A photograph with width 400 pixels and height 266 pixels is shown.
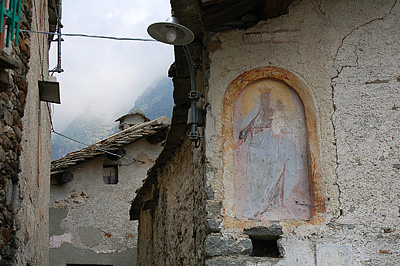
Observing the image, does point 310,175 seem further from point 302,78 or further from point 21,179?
point 21,179

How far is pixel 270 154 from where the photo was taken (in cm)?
419

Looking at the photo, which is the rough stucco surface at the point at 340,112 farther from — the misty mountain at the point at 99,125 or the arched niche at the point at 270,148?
the misty mountain at the point at 99,125

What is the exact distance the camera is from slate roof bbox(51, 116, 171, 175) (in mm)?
11039

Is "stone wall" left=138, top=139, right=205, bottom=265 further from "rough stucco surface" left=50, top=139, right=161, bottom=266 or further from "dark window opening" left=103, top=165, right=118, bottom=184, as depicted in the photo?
"dark window opening" left=103, top=165, right=118, bottom=184

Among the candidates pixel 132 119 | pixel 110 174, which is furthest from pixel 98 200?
pixel 132 119

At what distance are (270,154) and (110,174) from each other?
8403 millimetres

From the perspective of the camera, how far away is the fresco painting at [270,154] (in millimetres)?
4066

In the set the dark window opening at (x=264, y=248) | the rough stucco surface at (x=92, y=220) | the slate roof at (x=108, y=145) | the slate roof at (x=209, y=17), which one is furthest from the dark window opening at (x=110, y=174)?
the dark window opening at (x=264, y=248)

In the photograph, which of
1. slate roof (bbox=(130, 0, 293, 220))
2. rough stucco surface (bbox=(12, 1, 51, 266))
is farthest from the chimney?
slate roof (bbox=(130, 0, 293, 220))

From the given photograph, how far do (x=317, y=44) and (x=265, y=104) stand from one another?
0.71 metres

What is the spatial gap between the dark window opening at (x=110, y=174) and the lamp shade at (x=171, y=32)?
27.7 ft

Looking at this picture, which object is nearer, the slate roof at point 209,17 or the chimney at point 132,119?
the slate roof at point 209,17

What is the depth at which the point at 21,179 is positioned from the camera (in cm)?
450

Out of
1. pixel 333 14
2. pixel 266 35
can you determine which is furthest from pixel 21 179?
pixel 333 14
